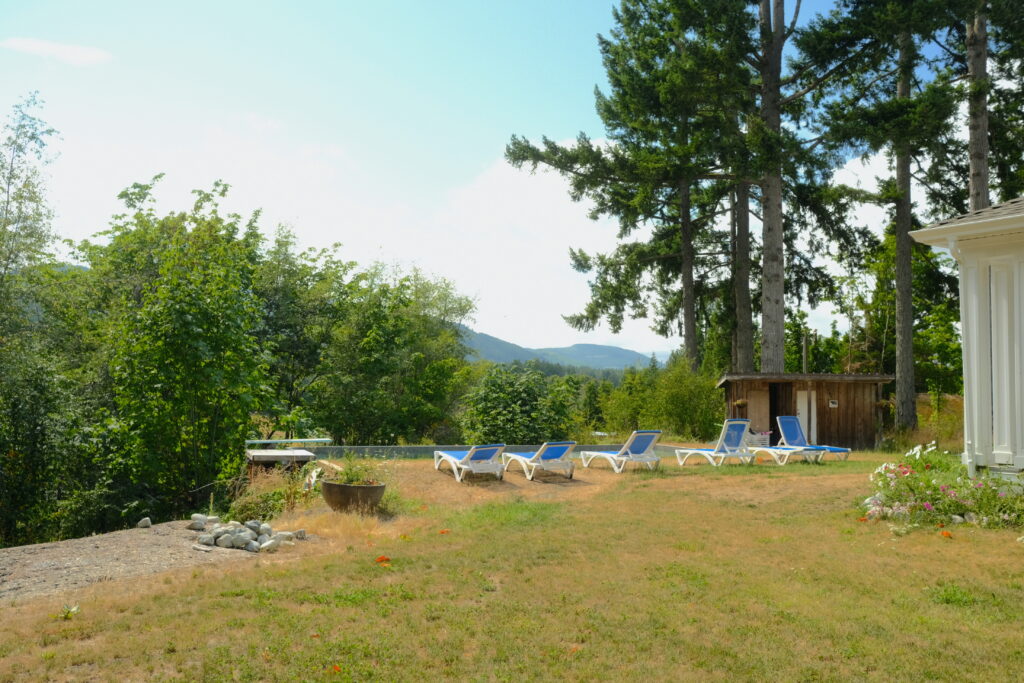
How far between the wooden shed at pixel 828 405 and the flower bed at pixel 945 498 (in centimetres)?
1136

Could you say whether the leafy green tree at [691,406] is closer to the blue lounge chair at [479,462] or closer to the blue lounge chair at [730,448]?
the blue lounge chair at [730,448]

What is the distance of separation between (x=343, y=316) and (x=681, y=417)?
10762mm

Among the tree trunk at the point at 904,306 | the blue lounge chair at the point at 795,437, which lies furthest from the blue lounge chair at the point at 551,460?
the tree trunk at the point at 904,306

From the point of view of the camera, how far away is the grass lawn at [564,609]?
406cm

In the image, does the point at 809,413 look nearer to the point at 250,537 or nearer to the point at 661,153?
the point at 661,153

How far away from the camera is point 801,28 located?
1992 cm

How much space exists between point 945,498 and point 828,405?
13.1 metres

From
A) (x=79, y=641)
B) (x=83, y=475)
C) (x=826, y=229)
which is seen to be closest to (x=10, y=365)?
(x=83, y=475)

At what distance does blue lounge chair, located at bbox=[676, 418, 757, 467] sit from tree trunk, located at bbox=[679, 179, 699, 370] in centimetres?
1039

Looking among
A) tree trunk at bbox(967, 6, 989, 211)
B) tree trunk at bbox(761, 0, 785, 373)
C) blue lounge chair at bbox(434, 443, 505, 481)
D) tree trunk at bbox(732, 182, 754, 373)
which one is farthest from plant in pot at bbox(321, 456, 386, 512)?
tree trunk at bbox(732, 182, 754, 373)

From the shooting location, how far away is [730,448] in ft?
48.1

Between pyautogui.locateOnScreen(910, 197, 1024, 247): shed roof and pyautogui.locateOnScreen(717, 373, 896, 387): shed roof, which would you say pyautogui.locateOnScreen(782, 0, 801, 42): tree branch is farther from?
pyautogui.locateOnScreen(910, 197, 1024, 247): shed roof

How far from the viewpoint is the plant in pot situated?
29.2 feet

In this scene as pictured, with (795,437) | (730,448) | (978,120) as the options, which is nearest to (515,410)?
(730,448)
